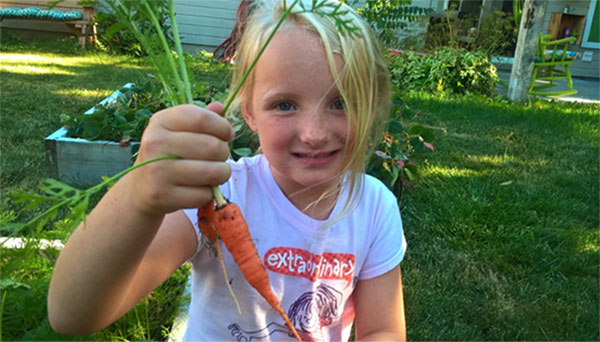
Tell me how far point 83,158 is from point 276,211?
8.62 ft

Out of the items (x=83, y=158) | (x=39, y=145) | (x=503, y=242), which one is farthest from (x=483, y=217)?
(x=39, y=145)

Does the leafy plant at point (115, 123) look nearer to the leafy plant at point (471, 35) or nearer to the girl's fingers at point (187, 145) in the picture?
the girl's fingers at point (187, 145)

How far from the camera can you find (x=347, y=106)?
1.26 meters

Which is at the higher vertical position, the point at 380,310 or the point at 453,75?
the point at 453,75

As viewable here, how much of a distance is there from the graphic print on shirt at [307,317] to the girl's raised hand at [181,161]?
68cm

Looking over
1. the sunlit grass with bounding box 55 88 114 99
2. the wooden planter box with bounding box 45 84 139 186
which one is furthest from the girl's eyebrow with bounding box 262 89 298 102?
the sunlit grass with bounding box 55 88 114 99

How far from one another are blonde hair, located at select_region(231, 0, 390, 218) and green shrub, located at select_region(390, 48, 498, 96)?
6.63 metres

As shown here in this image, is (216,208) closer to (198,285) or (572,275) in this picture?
(198,285)

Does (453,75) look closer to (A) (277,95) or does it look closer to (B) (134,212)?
(A) (277,95)

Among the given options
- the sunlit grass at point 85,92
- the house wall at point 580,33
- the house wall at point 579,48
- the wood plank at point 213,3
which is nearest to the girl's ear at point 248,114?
the sunlit grass at point 85,92

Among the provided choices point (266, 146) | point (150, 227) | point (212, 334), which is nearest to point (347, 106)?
point (266, 146)

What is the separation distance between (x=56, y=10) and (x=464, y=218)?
9590mm

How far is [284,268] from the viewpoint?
1.49 m

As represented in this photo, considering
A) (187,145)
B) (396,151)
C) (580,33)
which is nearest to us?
(187,145)
